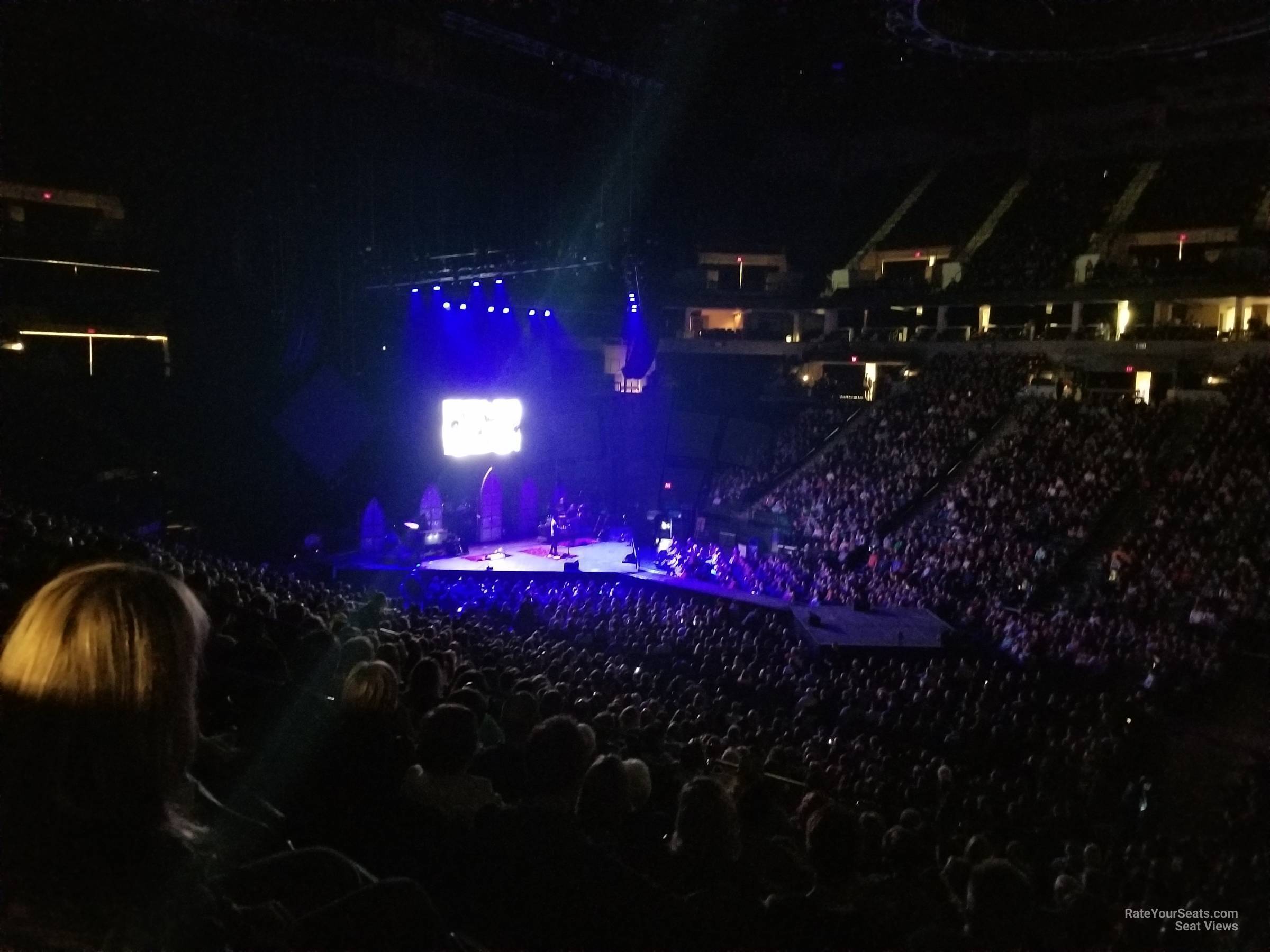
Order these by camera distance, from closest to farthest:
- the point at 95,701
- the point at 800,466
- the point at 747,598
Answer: the point at 95,701
the point at 747,598
the point at 800,466

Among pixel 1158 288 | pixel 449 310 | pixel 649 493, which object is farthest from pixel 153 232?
pixel 1158 288

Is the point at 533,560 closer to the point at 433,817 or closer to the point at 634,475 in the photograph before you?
the point at 634,475

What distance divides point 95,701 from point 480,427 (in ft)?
78.6

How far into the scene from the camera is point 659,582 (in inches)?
843

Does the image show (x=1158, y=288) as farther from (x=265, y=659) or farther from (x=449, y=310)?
(x=265, y=659)

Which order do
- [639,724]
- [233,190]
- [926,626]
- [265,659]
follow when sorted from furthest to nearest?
[233,190] < [926,626] < [639,724] < [265,659]

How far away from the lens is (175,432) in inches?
800

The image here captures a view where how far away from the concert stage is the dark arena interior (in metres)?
0.18

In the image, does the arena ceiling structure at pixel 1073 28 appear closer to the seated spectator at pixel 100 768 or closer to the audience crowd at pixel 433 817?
the audience crowd at pixel 433 817

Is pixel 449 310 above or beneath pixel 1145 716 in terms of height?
above

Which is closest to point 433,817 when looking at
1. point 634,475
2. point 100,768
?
point 100,768

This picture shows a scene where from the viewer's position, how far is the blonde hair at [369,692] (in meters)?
3.31

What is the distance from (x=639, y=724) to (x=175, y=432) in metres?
Answer: 17.6

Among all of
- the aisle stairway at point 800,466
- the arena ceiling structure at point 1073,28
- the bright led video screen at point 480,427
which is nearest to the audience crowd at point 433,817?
the bright led video screen at point 480,427
